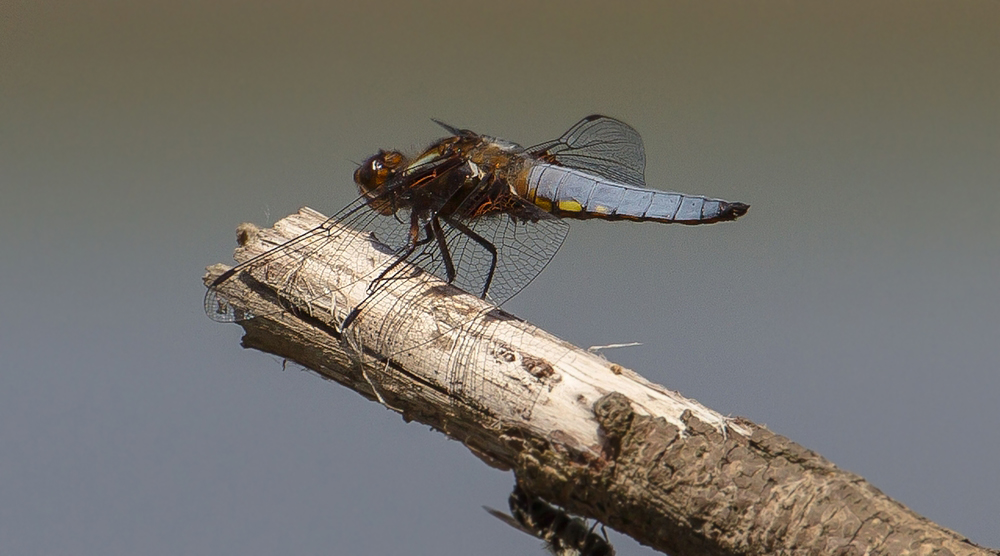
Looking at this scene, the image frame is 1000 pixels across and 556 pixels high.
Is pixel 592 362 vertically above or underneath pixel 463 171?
underneath

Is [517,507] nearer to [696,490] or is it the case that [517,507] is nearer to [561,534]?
[561,534]

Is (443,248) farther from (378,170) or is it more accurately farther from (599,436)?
(599,436)

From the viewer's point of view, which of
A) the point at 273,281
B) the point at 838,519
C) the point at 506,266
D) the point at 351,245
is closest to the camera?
the point at 838,519

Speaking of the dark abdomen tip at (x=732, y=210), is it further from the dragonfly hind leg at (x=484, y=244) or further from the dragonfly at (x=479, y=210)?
the dragonfly hind leg at (x=484, y=244)

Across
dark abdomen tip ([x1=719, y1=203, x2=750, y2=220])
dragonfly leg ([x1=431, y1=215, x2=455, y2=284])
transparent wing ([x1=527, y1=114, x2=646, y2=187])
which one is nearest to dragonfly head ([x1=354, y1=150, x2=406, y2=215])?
dragonfly leg ([x1=431, y1=215, x2=455, y2=284])

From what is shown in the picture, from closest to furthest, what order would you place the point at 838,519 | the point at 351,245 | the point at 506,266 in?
the point at 838,519, the point at 351,245, the point at 506,266

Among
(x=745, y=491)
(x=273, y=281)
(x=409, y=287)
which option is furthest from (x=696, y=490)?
(x=273, y=281)

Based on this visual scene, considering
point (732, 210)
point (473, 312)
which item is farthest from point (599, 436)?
point (732, 210)

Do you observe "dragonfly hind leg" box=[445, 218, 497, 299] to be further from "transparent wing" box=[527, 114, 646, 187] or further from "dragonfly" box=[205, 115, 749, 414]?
"transparent wing" box=[527, 114, 646, 187]
